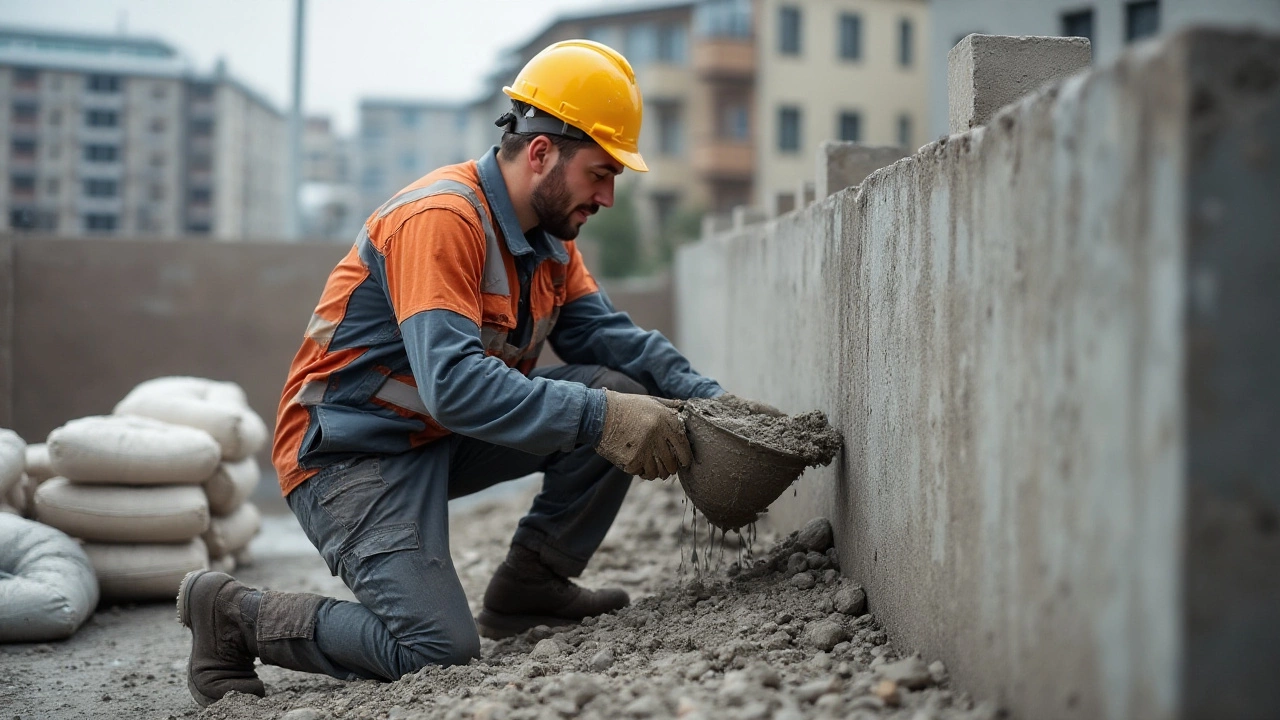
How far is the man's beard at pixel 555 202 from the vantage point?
316cm

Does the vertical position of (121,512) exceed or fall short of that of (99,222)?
it falls short

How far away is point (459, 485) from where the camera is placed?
347 centimetres

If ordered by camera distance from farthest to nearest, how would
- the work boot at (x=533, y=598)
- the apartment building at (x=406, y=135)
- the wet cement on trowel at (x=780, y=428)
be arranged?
the apartment building at (x=406, y=135) < the work boot at (x=533, y=598) < the wet cement on trowel at (x=780, y=428)

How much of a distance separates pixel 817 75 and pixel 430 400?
3027 centimetres

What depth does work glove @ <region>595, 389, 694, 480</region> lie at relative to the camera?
2.85 metres

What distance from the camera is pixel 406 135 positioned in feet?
261

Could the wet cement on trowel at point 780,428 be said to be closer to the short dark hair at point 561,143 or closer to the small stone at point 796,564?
the small stone at point 796,564

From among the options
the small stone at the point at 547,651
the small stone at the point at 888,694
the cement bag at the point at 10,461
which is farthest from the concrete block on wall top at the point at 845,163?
the cement bag at the point at 10,461

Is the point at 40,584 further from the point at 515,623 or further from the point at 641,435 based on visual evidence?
the point at 641,435

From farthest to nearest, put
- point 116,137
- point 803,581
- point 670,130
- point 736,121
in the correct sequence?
point 116,137, point 670,130, point 736,121, point 803,581

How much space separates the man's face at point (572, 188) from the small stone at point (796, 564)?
1153 mm

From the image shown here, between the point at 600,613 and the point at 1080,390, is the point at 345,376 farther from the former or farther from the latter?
the point at 1080,390

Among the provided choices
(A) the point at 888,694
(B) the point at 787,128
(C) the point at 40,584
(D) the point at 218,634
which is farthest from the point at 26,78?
(A) the point at 888,694

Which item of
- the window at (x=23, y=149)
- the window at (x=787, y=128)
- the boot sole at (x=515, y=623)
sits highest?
the window at (x=23, y=149)
